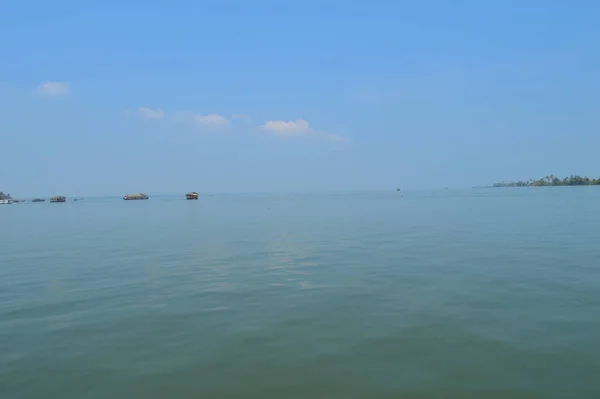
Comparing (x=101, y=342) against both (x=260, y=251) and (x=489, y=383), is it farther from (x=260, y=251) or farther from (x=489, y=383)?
(x=260, y=251)

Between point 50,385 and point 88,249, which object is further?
point 88,249

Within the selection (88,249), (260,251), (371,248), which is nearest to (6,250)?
(88,249)

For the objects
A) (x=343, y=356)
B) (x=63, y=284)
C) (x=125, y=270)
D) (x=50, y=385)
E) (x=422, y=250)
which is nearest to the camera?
(x=50, y=385)

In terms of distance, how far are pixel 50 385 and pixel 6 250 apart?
110ft

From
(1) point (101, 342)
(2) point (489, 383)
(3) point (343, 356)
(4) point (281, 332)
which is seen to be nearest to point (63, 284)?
(1) point (101, 342)

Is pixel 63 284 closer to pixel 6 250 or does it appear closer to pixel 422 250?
pixel 6 250

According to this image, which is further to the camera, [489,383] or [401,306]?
[401,306]

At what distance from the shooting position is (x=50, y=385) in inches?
371

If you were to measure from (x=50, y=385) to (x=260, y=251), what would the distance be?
2167cm

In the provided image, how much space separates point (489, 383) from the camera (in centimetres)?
895

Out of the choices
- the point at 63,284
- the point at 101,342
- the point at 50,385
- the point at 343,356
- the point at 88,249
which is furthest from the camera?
Result: the point at 88,249

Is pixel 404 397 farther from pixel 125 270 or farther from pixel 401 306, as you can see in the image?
pixel 125 270

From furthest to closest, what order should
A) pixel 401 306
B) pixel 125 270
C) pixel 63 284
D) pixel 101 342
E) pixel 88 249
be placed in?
pixel 88 249, pixel 125 270, pixel 63 284, pixel 401 306, pixel 101 342

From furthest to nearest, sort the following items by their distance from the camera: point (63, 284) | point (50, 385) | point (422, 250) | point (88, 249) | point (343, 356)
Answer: point (88, 249) → point (422, 250) → point (63, 284) → point (343, 356) → point (50, 385)
